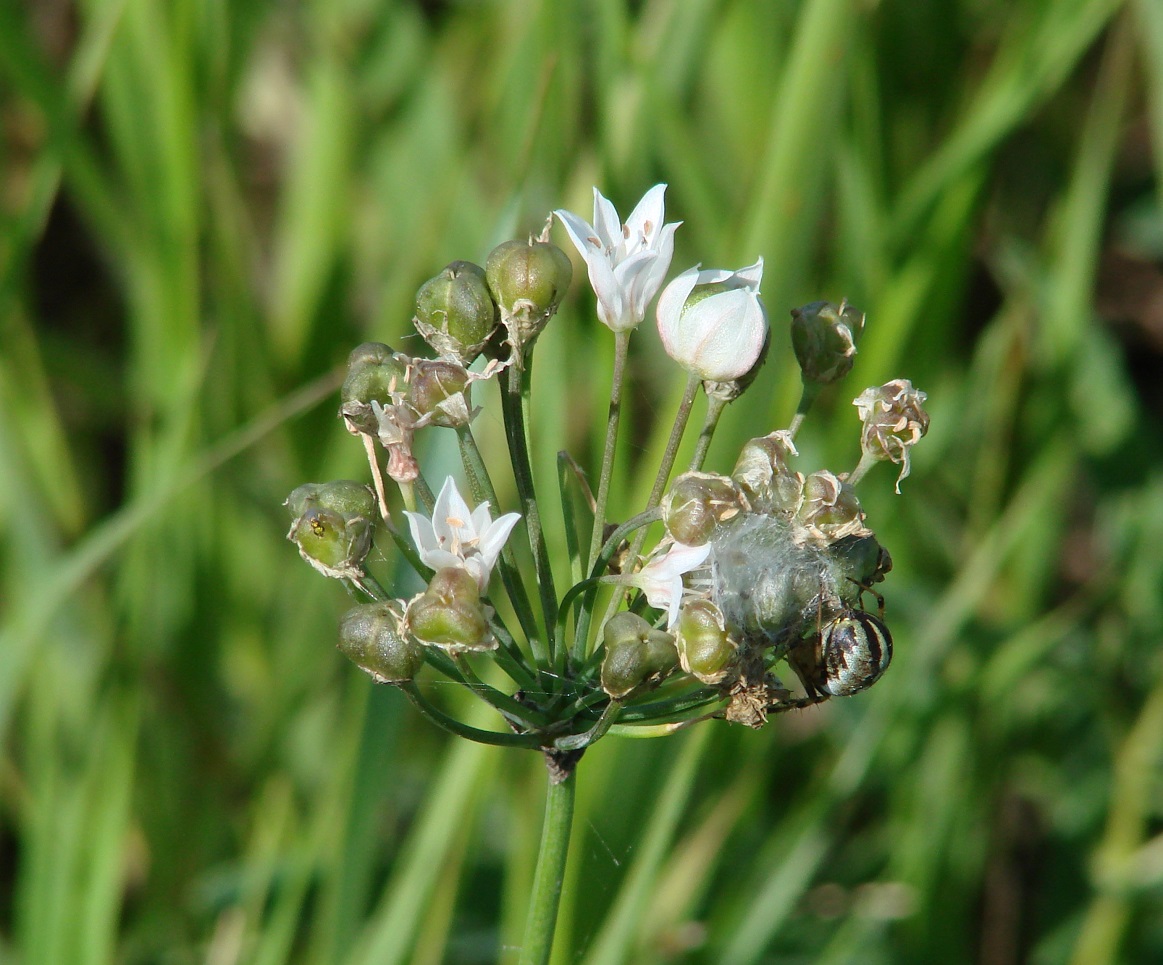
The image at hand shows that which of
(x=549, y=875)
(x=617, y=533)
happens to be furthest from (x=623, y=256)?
(x=549, y=875)

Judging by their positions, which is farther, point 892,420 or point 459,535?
point 892,420

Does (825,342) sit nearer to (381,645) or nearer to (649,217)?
→ (649,217)

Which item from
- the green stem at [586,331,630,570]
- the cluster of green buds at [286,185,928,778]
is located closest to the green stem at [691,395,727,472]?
the cluster of green buds at [286,185,928,778]

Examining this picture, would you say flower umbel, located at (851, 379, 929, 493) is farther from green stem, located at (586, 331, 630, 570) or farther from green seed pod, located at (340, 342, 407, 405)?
green seed pod, located at (340, 342, 407, 405)

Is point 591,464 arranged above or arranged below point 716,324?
above

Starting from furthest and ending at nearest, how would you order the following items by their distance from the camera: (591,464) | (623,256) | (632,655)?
(591,464) < (623,256) < (632,655)

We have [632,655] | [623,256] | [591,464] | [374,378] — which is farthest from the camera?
[591,464]
